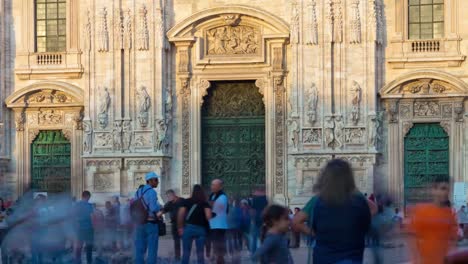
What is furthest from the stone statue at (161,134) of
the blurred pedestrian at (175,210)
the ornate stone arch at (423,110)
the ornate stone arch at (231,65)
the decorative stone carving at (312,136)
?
the blurred pedestrian at (175,210)

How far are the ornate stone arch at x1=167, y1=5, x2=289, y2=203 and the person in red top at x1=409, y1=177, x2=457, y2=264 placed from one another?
23.4 meters

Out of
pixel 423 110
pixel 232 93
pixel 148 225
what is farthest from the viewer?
pixel 232 93

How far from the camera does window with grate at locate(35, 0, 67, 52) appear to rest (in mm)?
37281

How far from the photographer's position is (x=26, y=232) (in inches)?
771

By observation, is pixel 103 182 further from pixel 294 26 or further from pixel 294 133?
pixel 294 26

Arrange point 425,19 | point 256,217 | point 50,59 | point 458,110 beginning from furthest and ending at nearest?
point 50,59 → point 425,19 → point 458,110 → point 256,217

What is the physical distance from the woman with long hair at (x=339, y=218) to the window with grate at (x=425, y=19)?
24.8m

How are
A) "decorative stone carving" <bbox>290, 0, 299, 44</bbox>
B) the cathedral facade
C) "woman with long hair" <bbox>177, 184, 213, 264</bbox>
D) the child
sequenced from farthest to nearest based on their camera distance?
"decorative stone carving" <bbox>290, 0, 299, 44</bbox>
the cathedral facade
"woman with long hair" <bbox>177, 184, 213, 264</bbox>
the child

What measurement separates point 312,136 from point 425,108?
11.2 feet

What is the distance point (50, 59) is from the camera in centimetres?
3697

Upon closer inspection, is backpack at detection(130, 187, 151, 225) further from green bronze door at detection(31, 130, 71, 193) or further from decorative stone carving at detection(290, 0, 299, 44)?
green bronze door at detection(31, 130, 71, 193)

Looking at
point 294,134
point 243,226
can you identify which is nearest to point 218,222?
point 243,226

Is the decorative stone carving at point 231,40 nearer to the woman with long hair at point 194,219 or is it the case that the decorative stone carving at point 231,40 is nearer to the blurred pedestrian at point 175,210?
the blurred pedestrian at point 175,210

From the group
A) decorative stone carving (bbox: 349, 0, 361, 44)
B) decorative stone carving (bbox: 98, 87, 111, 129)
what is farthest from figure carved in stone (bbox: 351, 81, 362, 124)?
decorative stone carving (bbox: 98, 87, 111, 129)
